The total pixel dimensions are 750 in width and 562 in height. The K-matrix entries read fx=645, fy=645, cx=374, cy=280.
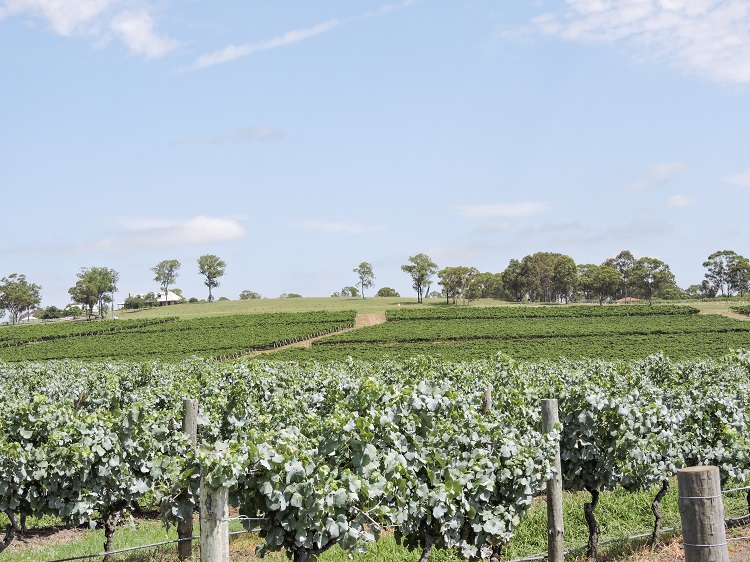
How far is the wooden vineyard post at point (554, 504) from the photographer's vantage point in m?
7.88

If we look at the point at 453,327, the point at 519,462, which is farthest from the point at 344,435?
the point at 453,327

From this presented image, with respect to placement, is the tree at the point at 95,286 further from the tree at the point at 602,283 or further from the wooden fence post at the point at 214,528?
the wooden fence post at the point at 214,528

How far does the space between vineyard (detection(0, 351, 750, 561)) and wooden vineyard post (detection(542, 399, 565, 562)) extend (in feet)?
0.68

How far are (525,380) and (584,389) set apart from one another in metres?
4.73

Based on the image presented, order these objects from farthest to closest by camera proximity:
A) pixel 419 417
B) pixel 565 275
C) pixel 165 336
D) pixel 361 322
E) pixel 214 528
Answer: pixel 565 275 < pixel 361 322 < pixel 165 336 < pixel 419 417 < pixel 214 528

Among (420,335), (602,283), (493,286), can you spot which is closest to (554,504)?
(420,335)

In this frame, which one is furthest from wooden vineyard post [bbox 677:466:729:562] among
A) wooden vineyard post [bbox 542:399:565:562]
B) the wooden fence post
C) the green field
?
the green field

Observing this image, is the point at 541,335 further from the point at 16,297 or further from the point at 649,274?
the point at 16,297

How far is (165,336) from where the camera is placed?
7406cm

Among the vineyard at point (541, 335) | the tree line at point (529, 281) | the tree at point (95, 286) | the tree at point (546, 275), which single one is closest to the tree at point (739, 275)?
the tree line at point (529, 281)

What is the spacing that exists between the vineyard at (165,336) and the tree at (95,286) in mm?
39586

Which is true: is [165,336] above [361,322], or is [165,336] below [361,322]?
below

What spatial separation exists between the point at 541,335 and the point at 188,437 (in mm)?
60608

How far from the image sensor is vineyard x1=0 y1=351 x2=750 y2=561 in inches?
251
